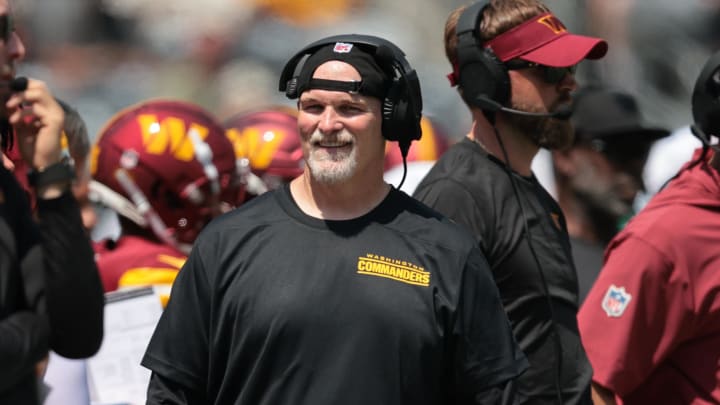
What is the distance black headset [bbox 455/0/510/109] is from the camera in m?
4.65

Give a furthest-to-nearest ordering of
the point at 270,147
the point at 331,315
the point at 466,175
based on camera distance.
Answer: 1. the point at 270,147
2. the point at 466,175
3. the point at 331,315

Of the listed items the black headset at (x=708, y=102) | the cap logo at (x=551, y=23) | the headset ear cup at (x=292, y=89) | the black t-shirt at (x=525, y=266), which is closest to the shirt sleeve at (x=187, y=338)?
the headset ear cup at (x=292, y=89)

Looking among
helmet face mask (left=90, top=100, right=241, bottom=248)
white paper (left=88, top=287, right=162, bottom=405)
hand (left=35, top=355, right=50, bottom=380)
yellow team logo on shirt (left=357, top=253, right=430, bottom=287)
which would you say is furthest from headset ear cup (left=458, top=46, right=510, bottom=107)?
hand (left=35, top=355, right=50, bottom=380)

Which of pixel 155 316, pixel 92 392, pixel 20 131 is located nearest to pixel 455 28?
pixel 155 316

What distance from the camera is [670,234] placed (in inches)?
176

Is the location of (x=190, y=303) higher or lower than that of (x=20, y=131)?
lower

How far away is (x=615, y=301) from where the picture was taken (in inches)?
178

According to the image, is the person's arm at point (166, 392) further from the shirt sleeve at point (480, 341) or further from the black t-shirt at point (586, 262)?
the black t-shirt at point (586, 262)

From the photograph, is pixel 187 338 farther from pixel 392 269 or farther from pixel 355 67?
pixel 355 67

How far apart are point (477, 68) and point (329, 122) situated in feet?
3.62

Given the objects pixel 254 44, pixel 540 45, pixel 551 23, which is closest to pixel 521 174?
pixel 540 45

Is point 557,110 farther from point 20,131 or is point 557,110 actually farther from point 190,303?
point 20,131

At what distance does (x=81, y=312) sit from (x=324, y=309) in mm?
689

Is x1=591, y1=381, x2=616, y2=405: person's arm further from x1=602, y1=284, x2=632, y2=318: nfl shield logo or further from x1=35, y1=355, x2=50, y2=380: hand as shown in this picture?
x1=35, y1=355, x2=50, y2=380: hand
